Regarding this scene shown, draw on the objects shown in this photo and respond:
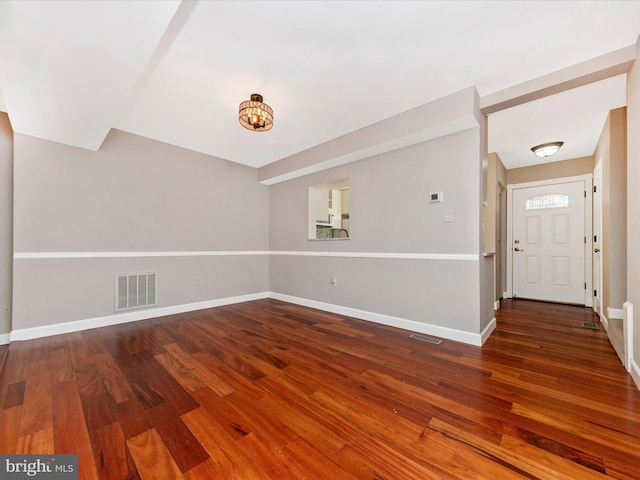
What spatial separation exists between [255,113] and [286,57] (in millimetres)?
576

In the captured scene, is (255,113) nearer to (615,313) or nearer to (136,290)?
(136,290)

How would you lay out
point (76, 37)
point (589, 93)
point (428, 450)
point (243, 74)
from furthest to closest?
point (589, 93) → point (243, 74) → point (76, 37) → point (428, 450)

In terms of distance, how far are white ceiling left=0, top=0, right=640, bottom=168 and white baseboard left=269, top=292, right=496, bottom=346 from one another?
245 cm

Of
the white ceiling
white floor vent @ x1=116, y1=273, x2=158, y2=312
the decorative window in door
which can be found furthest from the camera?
the decorative window in door

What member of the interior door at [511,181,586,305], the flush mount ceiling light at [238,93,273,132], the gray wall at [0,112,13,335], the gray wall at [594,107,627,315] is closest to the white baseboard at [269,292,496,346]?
the gray wall at [594,107,627,315]

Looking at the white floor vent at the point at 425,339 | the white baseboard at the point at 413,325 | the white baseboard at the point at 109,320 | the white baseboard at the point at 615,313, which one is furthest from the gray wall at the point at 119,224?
the white baseboard at the point at 615,313

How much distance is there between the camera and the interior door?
14.4 ft

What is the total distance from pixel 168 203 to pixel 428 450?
13.5 feet

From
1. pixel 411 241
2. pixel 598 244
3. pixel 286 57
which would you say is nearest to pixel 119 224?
pixel 286 57

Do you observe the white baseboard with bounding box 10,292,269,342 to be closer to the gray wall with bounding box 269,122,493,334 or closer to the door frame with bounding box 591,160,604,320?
the gray wall with bounding box 269,122,493,334

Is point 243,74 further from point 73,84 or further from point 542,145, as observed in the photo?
point 542,145

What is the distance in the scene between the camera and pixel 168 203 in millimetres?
3832

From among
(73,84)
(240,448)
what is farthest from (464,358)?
(73,84)

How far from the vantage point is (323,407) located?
1622mm
